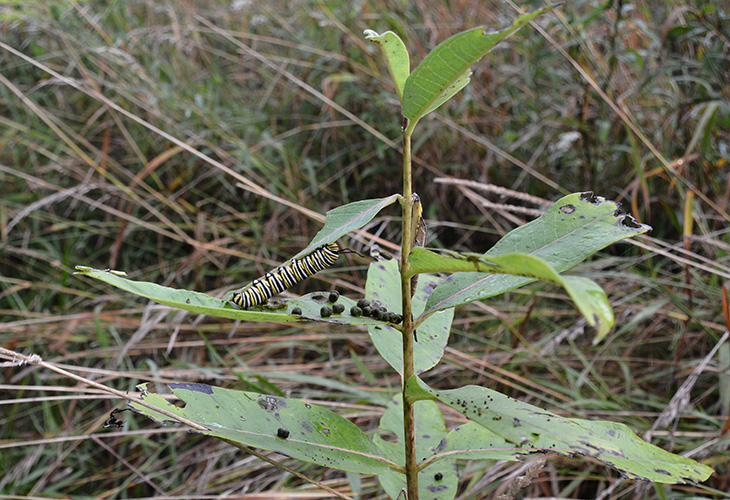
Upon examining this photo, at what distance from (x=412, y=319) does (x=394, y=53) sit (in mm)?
466

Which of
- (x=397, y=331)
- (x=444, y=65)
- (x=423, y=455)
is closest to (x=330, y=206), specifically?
(x=397, y=331)

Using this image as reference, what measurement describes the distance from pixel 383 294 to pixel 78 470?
6.24 ft

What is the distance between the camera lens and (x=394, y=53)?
3.12 ft

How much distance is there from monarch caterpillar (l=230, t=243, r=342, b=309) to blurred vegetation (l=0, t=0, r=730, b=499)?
0.93 m

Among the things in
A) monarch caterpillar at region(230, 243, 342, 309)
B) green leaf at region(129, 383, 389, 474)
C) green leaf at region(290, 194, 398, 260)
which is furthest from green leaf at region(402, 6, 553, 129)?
green leaf at region(129, 383, 389, 474)

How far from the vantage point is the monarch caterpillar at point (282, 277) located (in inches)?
37.4

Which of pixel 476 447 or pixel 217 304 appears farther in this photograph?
pixel 476 447

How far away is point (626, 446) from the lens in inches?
36.6

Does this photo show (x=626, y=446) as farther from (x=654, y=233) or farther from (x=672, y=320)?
(x=654, y=233)

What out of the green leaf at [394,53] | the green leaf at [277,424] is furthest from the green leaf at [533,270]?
the green leaf at [277,424]

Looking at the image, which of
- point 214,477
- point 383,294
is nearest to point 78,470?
point 214,477

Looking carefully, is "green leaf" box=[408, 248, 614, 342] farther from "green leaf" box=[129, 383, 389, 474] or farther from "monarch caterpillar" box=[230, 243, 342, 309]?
"green leaf" box=[129, 383, 389, 474]

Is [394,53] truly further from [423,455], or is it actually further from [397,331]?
[423,455]

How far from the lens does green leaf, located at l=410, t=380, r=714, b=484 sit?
2.61ft
